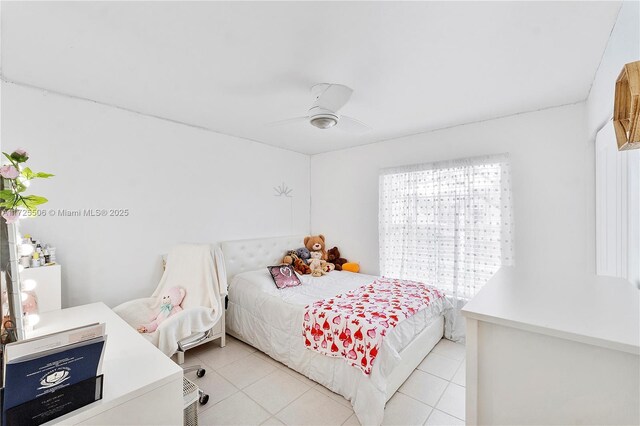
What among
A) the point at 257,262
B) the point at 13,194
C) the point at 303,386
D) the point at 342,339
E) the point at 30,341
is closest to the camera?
the point at 30,341

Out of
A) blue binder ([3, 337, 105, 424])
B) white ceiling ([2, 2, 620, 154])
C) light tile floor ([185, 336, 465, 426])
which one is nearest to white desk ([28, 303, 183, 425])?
blue binder ([3, 337, 105, 424])

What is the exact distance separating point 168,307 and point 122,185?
1245 millimetres

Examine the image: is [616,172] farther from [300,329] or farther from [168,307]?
[168,307]

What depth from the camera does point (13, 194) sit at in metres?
1.12

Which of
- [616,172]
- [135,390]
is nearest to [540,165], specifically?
[616,172]

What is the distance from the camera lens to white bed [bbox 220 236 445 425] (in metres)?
1.92

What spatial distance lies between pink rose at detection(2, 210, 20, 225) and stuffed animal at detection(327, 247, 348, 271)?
3.29m

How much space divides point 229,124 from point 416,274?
284 cm

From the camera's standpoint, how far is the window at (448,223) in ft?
9.32

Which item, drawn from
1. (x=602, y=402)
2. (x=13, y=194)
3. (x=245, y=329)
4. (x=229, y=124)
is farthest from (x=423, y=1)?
(x=245, y=329)

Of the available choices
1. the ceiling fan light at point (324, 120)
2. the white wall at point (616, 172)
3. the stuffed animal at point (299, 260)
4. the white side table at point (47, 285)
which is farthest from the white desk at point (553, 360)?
the stuffed animal at point (299, 260)

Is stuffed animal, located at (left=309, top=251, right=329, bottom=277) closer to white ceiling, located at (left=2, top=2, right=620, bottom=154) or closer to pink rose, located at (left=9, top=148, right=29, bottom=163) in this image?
white ceiling, located at (left=2, top=2, right=620, bottom=154)

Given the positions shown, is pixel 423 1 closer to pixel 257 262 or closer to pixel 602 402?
pixel 602 402

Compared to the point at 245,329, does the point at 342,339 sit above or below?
above
